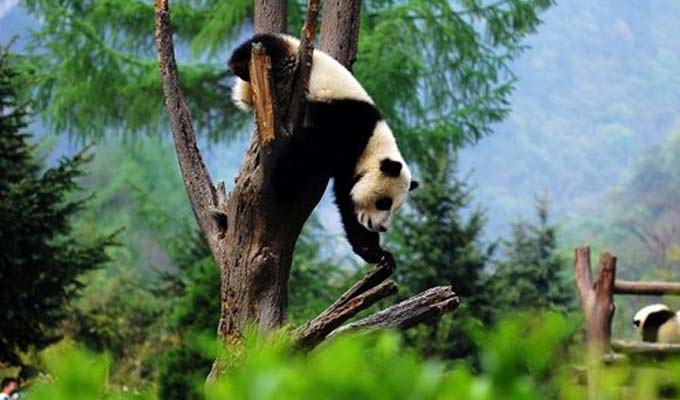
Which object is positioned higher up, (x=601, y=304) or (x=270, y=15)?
(x=270, y=15)

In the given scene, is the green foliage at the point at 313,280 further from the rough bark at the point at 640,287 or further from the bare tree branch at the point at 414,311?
the bare tree branch at the point at 414,311

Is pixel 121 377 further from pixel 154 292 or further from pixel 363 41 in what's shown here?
pixel 363 41

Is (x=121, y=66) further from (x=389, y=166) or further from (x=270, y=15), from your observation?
(x=389, y=166)

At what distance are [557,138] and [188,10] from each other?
34740 millimetres

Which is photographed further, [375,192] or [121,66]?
[121,66]

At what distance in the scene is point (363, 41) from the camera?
15.5 m

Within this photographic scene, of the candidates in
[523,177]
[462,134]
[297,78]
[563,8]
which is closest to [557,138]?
[523,177]

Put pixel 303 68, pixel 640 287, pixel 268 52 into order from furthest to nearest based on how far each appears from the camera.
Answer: pixel 640 287
pixel 268 52
pixel 303 68

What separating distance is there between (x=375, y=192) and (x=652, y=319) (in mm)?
5512

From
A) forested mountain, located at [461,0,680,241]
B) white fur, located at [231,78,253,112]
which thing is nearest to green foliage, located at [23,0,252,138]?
white fur, located at [231,78,253,112]

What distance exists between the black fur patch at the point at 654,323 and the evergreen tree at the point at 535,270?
18.7 ft

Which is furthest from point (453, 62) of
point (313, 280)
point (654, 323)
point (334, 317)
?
point (334, 317)

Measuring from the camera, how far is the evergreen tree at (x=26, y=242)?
35.1 ft

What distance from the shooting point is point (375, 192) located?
4660 millimetres
